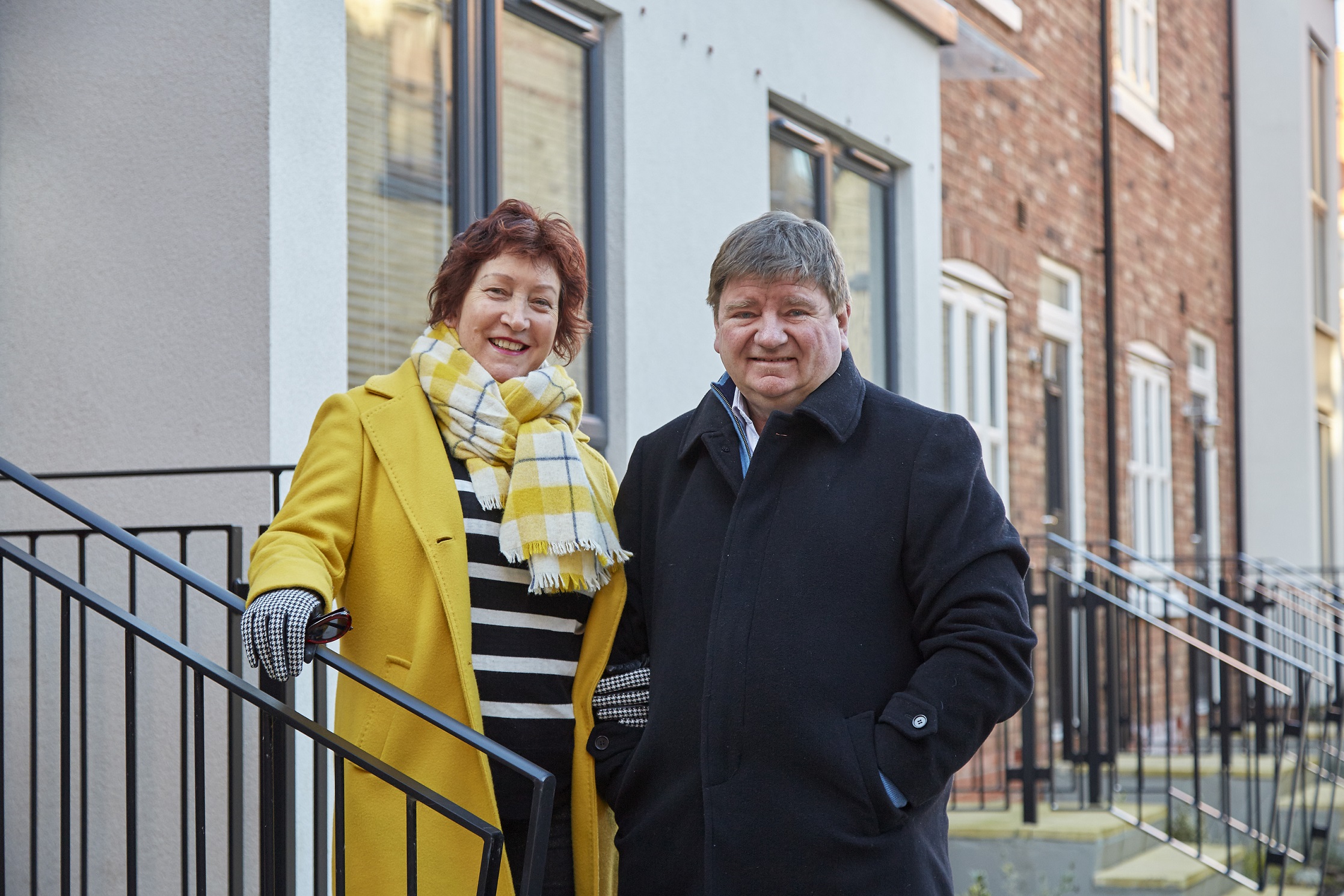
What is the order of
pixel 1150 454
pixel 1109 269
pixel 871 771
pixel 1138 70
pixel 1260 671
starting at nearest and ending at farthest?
pixel 871 771 < pixel 1260 671 < pixel 1109 269 < pixel 1150 454 < pixel 1138 70

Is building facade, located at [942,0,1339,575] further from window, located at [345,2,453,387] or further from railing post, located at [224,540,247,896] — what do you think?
railing post, located at [224,540,247,896]

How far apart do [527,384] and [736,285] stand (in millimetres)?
451

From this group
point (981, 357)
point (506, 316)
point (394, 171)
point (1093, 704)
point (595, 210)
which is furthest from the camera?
point (981, 357)

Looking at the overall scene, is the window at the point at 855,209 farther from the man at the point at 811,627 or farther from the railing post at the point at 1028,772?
the man at the point at 811,627

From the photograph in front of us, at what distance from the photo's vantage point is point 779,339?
8.21 ft

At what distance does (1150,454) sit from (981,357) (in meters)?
3.23

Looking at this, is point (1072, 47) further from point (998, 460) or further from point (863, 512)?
point (863, 512)

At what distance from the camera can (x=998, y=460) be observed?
874 cm

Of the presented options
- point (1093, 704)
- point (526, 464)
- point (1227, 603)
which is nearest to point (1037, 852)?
point (1093, 704)

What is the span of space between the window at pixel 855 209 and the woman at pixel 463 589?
4.18 metres

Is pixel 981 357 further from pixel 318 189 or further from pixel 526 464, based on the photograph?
pixel 526 464

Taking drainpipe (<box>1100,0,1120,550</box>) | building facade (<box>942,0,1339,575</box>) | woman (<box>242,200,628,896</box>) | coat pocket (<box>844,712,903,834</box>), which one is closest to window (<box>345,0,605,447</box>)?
woman (<box>242,200,628,896</box>)

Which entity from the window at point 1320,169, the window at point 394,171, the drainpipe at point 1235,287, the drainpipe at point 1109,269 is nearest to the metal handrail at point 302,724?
the window at point 394,171

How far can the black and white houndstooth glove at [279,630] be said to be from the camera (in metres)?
2.22
